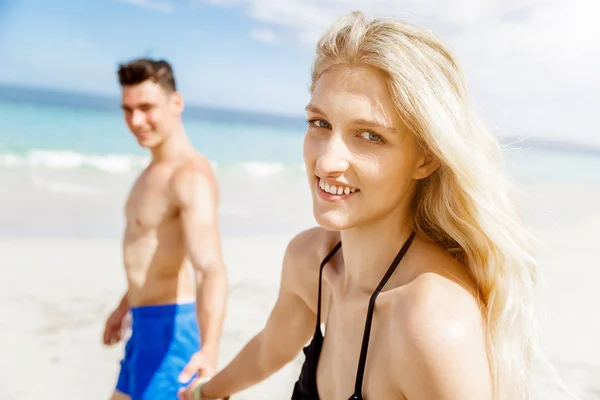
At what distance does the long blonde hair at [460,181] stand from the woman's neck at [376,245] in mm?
62

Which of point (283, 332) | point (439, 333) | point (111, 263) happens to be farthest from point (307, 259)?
point (111, 263)

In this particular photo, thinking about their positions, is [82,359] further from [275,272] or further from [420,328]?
[420,328]

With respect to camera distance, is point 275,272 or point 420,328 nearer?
point 420,328

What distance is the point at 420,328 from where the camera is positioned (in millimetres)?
1438

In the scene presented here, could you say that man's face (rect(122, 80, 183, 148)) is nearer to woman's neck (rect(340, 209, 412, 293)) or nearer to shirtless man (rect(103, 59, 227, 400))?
shirtless man (rect(103, 59, 227, 400))

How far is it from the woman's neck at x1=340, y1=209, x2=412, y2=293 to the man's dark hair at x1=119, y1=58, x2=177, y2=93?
2.58m

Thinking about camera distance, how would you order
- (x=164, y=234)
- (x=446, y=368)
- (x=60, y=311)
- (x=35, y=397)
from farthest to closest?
(x=60, y=311) → (x=35, y=397) → (x=164, y=234) → (x=446, y=368)

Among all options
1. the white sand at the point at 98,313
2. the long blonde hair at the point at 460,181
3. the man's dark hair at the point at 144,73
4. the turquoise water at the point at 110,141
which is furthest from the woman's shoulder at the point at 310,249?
the turquoise water at the point at 110,141

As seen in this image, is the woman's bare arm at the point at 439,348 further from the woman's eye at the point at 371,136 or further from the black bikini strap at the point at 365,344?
the woman's eye at the point at 371,136

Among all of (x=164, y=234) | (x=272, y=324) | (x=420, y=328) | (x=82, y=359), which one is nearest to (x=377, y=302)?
(x=420, y=328)

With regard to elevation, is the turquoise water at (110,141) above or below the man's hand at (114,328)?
above

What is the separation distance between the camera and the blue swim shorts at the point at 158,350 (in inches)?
131

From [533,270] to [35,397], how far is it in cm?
431

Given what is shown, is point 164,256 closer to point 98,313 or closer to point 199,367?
point 199,367
